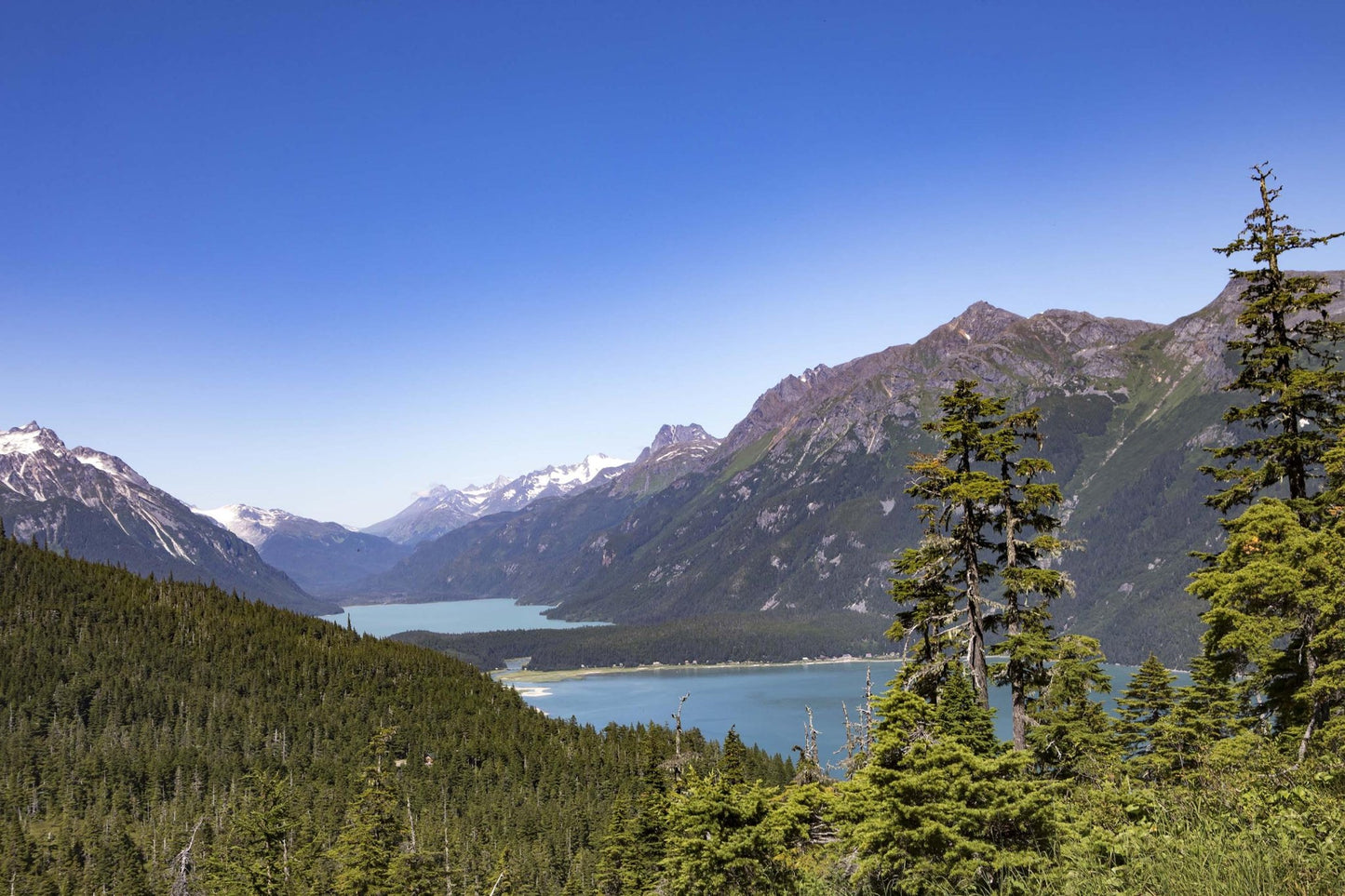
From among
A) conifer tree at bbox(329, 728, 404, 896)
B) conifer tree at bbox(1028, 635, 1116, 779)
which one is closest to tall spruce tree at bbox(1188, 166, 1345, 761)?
conifer tree at bbox(1028, 635, 1116, 779)

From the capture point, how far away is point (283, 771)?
154 m

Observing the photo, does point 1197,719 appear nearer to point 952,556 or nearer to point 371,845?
point 952,556

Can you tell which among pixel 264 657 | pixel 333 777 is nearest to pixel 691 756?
pixel 333 777

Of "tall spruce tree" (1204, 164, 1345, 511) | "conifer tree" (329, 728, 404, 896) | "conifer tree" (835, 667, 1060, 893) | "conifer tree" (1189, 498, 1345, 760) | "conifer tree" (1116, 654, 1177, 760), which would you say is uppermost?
"tall spruce tree" (1204, 164, 1345, 511)

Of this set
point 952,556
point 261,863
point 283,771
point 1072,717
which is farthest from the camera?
point 283,771

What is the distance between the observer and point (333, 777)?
151625 mm

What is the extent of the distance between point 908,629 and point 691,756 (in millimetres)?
41786

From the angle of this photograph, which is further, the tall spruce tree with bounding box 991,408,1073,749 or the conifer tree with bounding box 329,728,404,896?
the conifer tree with bounding box 329,728,404,896

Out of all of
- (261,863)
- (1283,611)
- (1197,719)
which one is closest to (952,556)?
(1283,611)

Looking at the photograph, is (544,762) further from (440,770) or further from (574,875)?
(574,875)

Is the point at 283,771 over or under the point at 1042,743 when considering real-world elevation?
under

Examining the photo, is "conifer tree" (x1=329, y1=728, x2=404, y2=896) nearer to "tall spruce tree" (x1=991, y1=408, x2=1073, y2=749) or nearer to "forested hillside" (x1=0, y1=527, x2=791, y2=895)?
"forested hillside" (x1=0, y1=527, x2=791, y2=895)

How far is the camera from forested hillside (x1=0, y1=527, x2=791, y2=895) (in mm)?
71625

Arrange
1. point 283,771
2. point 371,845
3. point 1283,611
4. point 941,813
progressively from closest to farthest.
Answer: point 941,813 < point 1283,611 < point 371,845 < point 283,771
